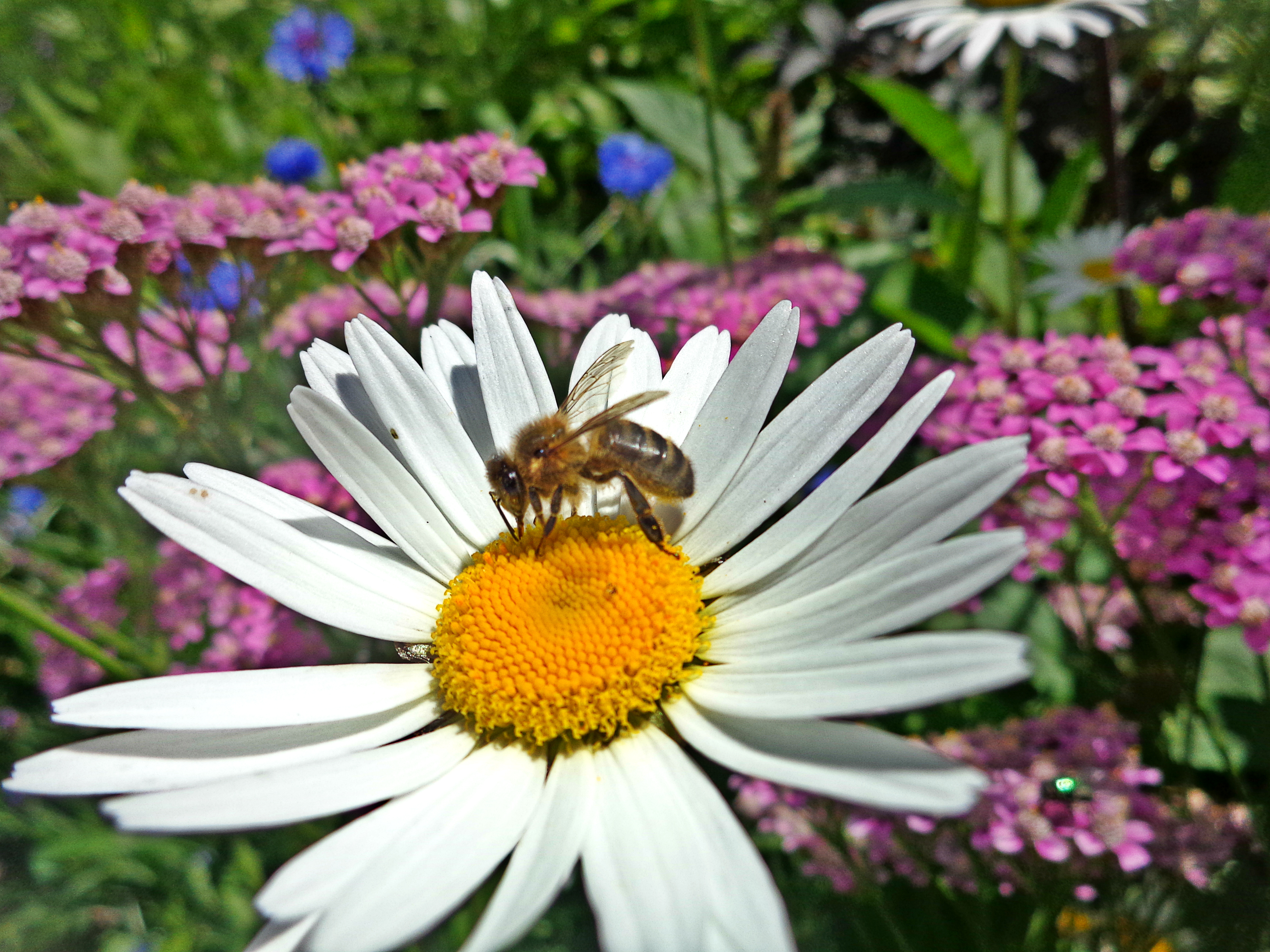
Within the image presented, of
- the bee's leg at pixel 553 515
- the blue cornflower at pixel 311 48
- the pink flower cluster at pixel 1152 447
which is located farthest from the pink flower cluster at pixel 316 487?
the blue cornflower at pixel 311 48

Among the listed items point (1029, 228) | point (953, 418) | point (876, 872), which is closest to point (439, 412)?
point (953, 418)

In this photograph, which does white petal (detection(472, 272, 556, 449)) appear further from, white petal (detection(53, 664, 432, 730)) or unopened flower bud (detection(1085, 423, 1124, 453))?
unopened flower bud (detection(1085, 423, 1124, 453))

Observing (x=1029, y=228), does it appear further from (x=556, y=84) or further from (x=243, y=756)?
(x=243, y=756)

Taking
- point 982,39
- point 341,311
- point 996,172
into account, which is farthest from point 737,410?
point 996,172

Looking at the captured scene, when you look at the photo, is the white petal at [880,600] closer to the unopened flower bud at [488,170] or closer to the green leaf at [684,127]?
the unopened flower bud at [488,170]

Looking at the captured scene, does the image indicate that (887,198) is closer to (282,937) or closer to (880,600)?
(880,600)

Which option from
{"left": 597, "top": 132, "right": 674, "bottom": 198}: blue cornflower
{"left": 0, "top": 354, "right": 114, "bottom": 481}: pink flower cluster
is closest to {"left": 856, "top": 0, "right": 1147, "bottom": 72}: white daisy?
{"left": 597, "top": 132, "right": 674, "bottom": 198}: blue cornflower
